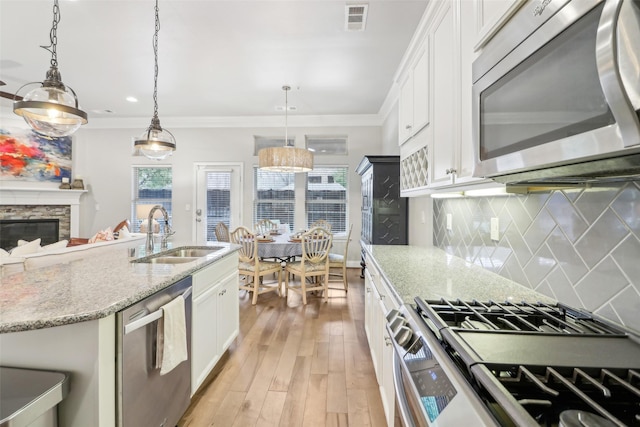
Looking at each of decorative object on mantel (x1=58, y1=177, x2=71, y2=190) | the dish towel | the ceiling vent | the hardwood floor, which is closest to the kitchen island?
the dish towel

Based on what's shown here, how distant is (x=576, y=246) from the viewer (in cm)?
101

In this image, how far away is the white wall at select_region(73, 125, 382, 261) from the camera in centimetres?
563

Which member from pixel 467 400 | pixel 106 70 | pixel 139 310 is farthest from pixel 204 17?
→ pixel 467 400

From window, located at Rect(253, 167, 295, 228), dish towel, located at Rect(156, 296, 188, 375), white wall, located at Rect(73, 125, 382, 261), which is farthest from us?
window, located at Rect(253, 167, 295, 228)

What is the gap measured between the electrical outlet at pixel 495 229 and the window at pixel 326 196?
421 centimetres

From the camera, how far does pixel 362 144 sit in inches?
221

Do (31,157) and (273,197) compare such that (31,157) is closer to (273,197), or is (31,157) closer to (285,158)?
(273,197)

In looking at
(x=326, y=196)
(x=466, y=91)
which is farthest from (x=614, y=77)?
(x=326, y=196)

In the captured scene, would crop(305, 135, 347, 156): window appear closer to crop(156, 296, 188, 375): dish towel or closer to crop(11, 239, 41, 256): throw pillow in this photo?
crop(11, 239, 41, 256): throw pillow

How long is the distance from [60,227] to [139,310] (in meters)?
6.20

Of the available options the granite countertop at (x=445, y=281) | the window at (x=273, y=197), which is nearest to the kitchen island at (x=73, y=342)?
the granite countertop at (x=445, y=281)

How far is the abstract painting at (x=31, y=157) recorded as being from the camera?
5.00 metres

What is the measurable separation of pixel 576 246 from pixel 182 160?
625 cm

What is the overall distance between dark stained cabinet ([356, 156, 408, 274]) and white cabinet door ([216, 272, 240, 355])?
1.90 meters
